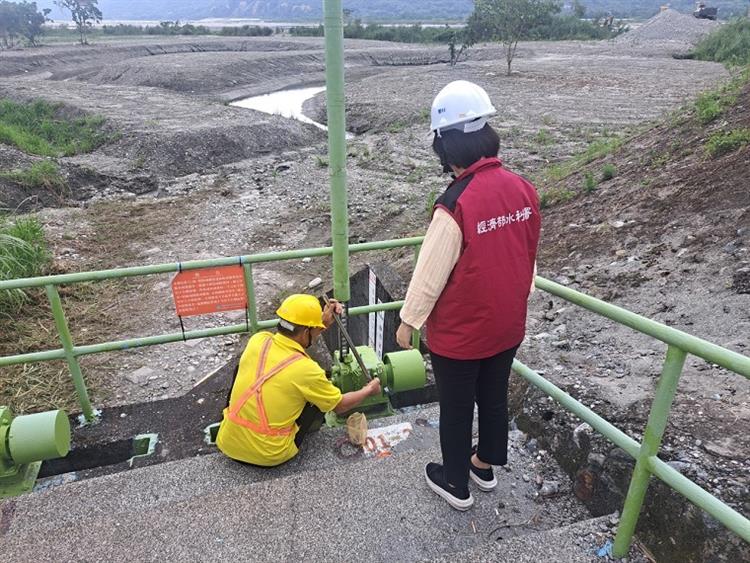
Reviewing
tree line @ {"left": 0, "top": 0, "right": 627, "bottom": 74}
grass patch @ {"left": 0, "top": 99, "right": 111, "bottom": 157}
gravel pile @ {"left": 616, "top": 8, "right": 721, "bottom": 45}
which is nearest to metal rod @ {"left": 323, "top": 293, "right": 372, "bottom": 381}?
grass patch @ {"left": 0, "top": 99, "right": 111, "bottom": 157}

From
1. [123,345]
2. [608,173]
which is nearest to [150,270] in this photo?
[123,345]

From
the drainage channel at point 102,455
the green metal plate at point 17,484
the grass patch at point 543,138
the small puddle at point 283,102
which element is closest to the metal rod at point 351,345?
the drainage channel at point 102,455

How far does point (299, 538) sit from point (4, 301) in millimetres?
4569

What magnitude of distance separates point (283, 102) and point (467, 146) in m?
24.5

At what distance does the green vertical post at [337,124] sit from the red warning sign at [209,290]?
665 mm

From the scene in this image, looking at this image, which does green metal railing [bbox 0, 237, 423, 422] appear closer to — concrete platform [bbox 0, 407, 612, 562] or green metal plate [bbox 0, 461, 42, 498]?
green metal plate [bbox 0, 461, 42, 498]

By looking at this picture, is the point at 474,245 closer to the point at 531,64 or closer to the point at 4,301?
the point at 4,301

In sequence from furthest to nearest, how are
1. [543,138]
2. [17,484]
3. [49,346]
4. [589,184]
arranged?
[543,138]
[589,184]
[49,346]
[17,484]

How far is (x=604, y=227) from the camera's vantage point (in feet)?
18.1

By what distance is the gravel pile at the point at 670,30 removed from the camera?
43.0m

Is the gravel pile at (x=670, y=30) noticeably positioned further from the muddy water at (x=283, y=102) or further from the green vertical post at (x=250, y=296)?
the green vertical post at (x=250, y=296)

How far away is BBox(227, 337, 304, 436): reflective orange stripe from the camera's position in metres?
2.61

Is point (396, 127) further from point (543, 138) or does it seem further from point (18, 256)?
point (18, 256)

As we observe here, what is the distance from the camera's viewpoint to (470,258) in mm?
1829
